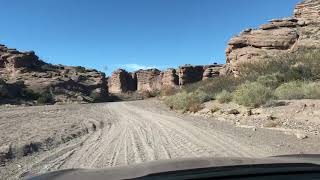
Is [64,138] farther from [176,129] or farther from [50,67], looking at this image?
[50,67]

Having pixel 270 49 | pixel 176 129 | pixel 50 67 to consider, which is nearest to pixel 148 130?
pixel 176 129

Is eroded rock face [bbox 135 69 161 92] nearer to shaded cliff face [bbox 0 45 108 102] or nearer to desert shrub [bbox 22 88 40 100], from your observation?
shaded cliff face [bbox 0 45 108 102]

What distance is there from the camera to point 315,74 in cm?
2775

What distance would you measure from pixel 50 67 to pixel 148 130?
77.4 metres

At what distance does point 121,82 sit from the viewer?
371 feet

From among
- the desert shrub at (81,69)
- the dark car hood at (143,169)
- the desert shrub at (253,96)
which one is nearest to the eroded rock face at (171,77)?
the desert shrub at (81,69)

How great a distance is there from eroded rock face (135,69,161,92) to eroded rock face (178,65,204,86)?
46.1 ft

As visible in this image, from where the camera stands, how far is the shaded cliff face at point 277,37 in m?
49.2

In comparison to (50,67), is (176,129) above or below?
below

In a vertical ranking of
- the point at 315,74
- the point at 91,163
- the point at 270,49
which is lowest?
the point at 91,163

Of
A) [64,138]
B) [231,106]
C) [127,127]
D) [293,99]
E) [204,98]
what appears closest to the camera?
[64,138]

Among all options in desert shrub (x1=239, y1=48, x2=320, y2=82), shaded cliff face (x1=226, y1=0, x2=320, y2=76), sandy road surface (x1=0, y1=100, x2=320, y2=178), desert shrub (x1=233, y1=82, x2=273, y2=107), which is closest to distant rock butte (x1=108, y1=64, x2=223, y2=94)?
shaded cliff face (x1=226, y1=0, x2=320, y2=76)

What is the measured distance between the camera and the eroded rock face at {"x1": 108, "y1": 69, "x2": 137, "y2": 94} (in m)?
113

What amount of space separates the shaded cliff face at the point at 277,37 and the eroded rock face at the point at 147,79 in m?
57.5
